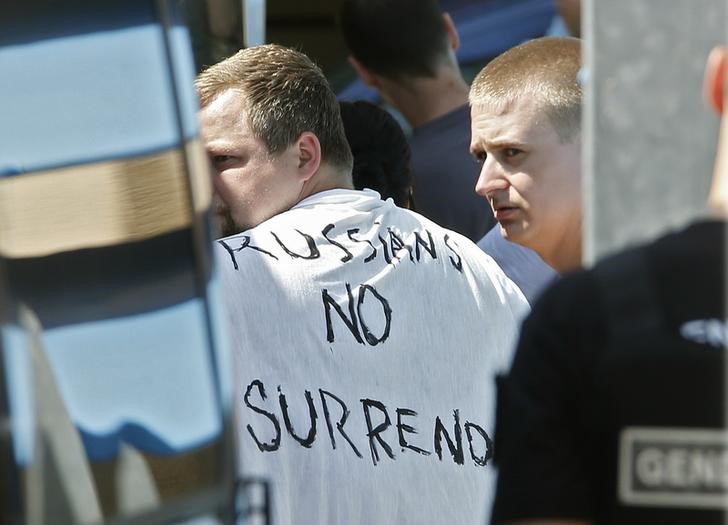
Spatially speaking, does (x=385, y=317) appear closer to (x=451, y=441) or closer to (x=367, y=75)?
(x=451, y=441)

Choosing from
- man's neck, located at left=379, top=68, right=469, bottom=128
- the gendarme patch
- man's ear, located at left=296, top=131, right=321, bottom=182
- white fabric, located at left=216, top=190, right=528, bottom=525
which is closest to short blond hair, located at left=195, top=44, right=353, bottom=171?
man's ear, located at left=296, top=131, right=321, bottom=182

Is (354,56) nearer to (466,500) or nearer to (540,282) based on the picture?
(540,282)

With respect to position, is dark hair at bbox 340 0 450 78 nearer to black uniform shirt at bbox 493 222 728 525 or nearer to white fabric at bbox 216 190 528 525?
white fabric at bbox 216 190 528 525

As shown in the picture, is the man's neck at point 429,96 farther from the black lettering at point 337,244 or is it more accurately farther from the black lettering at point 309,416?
the black lettering at point 309,416

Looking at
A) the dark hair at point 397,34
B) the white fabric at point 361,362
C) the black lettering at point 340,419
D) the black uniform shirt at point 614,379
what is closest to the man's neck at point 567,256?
the white fabric at point 361,362

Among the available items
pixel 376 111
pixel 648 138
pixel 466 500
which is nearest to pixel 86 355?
pixel 648 138

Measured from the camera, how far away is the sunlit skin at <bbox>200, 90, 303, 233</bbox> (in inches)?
120

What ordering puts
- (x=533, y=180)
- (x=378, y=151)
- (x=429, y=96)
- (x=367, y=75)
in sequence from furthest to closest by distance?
(x=367, y=75) < (x=429, y=96) < (x=378, y=151) < (x=533, y=180)

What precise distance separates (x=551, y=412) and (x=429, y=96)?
2674 millimetres

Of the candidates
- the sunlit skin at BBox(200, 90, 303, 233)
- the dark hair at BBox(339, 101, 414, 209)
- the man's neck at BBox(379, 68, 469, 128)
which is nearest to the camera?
the sunlit skin at BBox(200, 90, 303, 233)

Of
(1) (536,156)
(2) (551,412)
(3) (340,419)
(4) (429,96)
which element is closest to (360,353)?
(3) (340,419)

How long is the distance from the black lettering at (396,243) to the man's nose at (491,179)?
50 centimetres

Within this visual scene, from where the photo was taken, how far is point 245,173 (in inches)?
120

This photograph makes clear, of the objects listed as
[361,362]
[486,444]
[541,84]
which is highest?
[541,84]
